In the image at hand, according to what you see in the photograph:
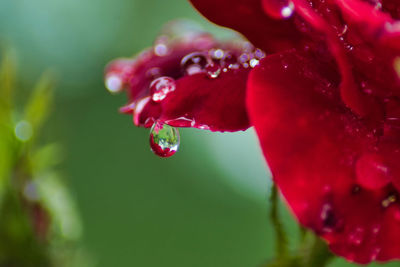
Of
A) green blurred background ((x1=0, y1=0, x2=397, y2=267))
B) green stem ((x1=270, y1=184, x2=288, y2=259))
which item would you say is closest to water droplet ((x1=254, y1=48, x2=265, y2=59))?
green stem ((x1=270, y1=184, x2=288, y2=259))

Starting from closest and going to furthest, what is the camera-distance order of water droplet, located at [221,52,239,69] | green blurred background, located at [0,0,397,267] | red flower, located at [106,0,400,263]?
red flower, located at [106,0,400,263] < water droplet, located at [221,52,239,69] < green blurred background, located at [0,0,397,267]

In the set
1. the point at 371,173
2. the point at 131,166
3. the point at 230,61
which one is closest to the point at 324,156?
the point at 371,173

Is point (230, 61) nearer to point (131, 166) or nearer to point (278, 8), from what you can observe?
point (278, 8)

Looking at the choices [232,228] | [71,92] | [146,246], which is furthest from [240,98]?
[71,92]

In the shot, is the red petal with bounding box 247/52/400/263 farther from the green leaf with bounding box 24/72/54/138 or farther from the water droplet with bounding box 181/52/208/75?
the green leaf with bounding box 24/72/54/138

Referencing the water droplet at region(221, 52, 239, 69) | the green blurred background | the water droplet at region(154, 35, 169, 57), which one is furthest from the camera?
the green blurred background

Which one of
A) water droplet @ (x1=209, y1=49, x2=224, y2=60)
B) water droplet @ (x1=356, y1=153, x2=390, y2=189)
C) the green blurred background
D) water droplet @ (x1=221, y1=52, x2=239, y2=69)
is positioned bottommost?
the green blurred background

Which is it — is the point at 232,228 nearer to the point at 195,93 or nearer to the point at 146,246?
the point at 146,246
